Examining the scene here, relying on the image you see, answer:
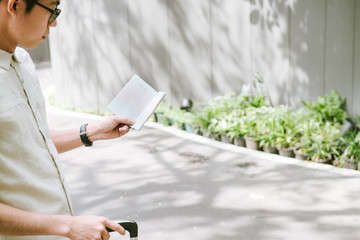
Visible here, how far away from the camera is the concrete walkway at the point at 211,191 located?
5309 mm

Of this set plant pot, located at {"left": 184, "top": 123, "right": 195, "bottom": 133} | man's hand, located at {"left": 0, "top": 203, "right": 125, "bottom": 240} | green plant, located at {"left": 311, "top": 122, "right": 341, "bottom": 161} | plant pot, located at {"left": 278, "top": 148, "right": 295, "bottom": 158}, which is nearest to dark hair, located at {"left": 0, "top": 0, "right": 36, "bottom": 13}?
man's hand, located at {"left": 0, "top": 203, "right": 125, "bottom": 240}

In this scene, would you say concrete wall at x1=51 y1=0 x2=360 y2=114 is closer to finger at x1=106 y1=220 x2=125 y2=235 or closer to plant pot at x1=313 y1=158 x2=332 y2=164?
A: plant pot at x1=313 y1=158 x2=332 y2=164

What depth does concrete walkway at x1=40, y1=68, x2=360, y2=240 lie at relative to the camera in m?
5.31

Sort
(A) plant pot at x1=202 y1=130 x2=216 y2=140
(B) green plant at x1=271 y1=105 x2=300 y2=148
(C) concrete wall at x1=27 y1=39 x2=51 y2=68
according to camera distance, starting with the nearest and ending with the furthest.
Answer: (B) green plant at x1=271 y1=105 x2=300 y2=148
(A) plant pot at x1=202 y1=130 x2=216 y2=140
(C) concrete wall at x1=27 y1=39 x2=51 y2=68

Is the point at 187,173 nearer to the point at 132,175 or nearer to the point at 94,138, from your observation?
the point at 132,175

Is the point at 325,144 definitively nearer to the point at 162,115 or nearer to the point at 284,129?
the point at 284,129

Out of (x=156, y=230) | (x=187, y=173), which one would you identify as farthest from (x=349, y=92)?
(x=156, y=230)

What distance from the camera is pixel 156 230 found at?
5328 millimetres

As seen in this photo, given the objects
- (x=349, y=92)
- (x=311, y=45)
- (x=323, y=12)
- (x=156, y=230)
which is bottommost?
(x=156, y=230)

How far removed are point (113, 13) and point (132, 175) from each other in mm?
4735

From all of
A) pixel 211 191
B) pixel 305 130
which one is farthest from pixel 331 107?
pixel 211 191

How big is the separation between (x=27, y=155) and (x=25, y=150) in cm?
2

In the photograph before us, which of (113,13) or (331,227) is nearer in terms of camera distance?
(331,227)

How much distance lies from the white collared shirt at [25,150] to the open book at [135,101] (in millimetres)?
784
